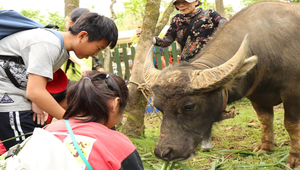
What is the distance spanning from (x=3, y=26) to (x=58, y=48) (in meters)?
0.43

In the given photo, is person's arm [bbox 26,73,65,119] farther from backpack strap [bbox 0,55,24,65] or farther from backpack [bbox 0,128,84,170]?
backpack [bbox 0,128,84,170]

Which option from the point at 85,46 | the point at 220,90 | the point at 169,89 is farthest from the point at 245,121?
the point at 85,46

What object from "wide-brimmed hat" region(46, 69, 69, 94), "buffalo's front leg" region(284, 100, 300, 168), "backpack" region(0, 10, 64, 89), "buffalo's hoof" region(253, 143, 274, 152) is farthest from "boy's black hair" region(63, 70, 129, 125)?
"buffalo's hoof" region(253, 143, 274, 152)

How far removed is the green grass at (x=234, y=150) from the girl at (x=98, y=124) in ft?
2.95

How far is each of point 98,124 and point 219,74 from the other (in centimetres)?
132

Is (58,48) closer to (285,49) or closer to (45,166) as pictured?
(45,166)

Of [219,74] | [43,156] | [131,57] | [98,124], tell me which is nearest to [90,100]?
[98,124]

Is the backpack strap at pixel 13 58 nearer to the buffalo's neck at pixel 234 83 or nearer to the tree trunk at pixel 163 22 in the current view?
the buffalo's neck at pixel 234 83

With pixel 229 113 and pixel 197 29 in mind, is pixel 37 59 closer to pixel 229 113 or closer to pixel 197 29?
pixel 229 113

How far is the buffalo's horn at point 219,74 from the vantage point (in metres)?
2.44

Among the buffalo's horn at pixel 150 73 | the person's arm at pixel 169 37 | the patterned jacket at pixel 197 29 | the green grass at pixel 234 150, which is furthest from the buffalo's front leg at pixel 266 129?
the buffalo's horn at pixel 150 73

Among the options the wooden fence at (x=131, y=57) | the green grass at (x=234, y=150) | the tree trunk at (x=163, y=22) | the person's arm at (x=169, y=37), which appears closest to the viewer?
the green grass at (x=234, y=150)

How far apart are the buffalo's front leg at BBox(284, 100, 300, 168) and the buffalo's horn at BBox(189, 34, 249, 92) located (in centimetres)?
110

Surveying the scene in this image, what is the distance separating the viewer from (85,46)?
235 centimetres
